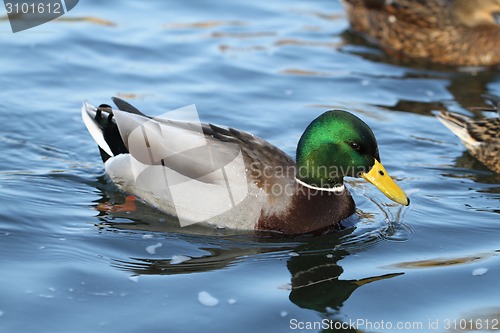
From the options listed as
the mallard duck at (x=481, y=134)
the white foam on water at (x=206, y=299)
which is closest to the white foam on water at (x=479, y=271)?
the white foam on water at (x=206, y=299)

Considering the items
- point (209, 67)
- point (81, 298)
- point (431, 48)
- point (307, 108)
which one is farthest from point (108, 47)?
point (81, 298)

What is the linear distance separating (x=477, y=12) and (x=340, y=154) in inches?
204

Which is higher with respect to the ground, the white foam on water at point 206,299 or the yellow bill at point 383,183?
the yellow bill at point 383,183

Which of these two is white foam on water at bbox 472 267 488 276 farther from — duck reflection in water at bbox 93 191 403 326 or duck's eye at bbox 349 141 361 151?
duck's eye at bbox 349 141 361 151

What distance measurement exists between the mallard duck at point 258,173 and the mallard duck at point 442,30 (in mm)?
4664

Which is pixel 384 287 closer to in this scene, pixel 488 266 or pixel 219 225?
pixel 488 266

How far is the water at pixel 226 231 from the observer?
5.96 metres

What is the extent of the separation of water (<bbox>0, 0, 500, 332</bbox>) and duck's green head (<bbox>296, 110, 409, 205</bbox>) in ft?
1.38

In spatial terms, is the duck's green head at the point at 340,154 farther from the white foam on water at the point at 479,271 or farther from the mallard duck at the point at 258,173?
the white foam on water at the point at 479,271

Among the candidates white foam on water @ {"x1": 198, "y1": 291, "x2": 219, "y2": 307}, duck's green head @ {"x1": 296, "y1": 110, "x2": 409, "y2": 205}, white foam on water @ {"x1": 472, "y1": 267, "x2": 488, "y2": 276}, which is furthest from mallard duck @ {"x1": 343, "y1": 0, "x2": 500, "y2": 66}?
white foam on water @ {"x1": 198, "y1": 291, "x2": 219, "y2": 307}

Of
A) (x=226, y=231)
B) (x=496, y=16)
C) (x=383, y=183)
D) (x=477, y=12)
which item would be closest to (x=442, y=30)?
(x=477, y=12)

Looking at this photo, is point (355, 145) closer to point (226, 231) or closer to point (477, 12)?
point (226, 231)

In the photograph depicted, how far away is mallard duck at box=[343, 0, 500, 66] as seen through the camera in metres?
11.3

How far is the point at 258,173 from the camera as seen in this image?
23.0ft
